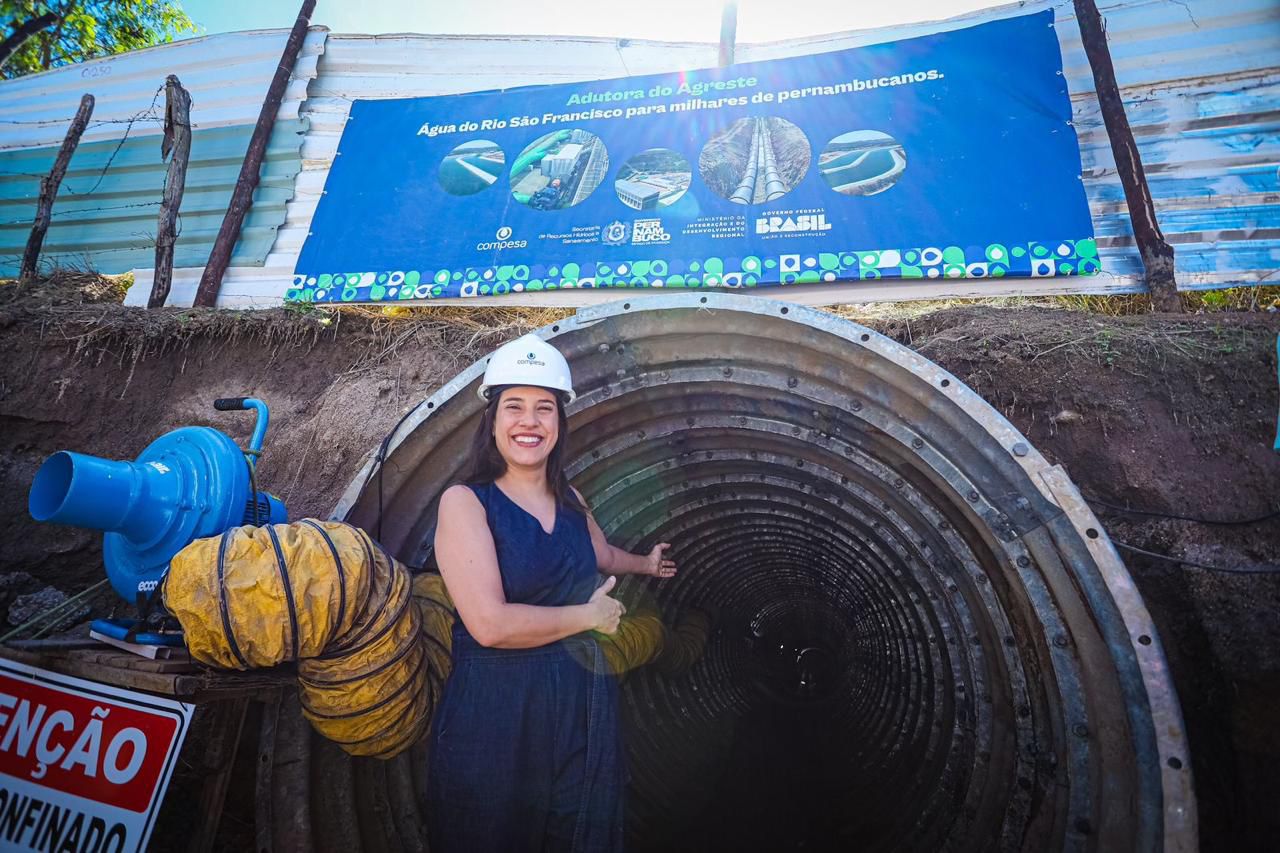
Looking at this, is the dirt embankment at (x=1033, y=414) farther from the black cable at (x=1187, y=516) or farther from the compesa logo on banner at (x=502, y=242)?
the compesa logo on banner at (x=502, y=242)

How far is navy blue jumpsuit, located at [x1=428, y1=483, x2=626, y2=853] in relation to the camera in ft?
7.84

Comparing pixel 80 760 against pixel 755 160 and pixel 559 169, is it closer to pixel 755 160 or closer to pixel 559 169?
pixel 559 169

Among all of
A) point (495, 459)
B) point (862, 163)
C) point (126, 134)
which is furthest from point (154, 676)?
point (126, 134)

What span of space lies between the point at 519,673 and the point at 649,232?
3.65 m

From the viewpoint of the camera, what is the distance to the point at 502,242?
5.46m

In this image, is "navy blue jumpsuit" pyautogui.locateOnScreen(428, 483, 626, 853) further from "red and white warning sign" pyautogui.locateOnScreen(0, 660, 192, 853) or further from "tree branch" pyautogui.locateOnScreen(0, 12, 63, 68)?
"tree branch" pyautogui.locateOnScreen(0, 12, 63, 68)

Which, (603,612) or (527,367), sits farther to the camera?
(527,367)

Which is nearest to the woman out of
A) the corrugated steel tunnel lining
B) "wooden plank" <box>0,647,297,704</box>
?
the corrugated steel tunnel lining

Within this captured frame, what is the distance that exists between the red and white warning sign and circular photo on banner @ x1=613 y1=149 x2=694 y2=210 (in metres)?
4.40

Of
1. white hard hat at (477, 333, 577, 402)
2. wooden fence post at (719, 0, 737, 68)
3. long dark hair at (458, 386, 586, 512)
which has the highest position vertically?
wooden fence post at (719, 0, 737, 68)

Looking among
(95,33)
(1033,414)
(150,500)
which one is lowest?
(150,500)

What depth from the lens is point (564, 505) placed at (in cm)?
295

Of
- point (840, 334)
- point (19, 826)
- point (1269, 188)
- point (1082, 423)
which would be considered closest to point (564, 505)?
point (840, 334)

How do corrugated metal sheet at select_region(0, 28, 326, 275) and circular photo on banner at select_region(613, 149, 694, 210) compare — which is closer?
circular photo on banner at select_region(613, 149, 694, 210)
